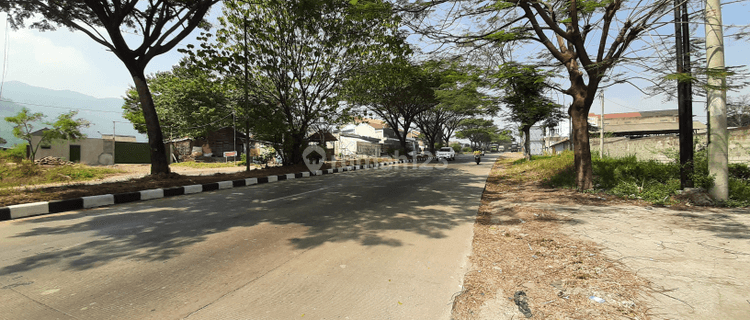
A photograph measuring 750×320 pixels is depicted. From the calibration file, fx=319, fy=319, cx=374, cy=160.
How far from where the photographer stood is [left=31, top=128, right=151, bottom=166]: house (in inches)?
722

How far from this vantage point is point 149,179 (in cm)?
991

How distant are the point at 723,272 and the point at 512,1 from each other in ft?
18.7

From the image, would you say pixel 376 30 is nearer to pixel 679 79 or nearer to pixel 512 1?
pixel 512 1

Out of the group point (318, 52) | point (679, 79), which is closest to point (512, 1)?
point (679, 79)

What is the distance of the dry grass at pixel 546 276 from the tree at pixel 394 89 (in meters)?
6.38

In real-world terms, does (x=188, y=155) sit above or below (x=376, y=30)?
below

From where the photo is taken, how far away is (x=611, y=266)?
3084 mm

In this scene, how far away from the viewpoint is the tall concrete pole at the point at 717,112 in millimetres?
5891

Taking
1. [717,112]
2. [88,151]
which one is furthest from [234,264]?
[88,151]

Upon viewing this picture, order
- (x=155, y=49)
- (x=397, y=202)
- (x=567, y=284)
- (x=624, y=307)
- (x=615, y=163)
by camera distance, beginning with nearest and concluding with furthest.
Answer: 1. (x=624, y=307)
2. (x=567, y=284)
3. (x=397, y=202)
4. (x=615, y=163)
5. (x=155, y=49)

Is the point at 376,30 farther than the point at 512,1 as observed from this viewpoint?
Yes

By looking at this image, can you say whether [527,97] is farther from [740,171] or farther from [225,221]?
[225,221]

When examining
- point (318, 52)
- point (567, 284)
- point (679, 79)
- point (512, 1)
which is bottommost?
point (567, 284)

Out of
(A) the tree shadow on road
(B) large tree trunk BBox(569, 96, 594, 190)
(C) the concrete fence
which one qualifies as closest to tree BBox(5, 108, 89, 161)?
(A) the tree shadow on road
